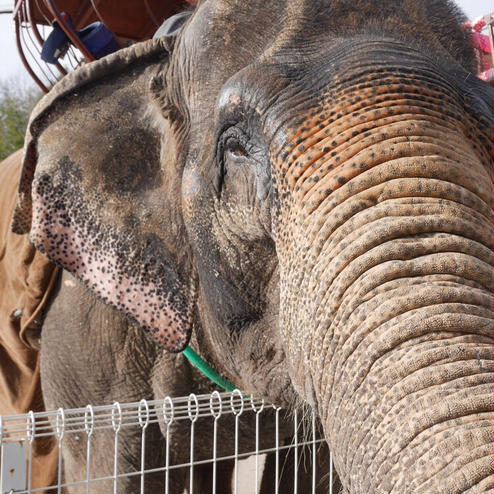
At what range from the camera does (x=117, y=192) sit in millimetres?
2139

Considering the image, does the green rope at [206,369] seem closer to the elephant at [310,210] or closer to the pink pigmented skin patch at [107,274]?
the elephant at [310,210]

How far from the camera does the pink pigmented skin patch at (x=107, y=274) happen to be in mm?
2043

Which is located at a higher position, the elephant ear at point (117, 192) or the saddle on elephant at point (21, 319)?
the elephant ear at point (117, 192)

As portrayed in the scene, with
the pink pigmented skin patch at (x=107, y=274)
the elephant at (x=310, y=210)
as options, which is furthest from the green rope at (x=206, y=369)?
the pink pigmented skin patch at (x=107, y=274)

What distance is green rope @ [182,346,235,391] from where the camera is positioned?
2.33m

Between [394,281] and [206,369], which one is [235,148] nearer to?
[394,281]

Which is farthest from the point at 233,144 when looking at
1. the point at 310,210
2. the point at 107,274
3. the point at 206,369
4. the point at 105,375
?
the point at 105,375

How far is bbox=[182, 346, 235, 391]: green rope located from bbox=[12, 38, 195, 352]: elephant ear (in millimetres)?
297

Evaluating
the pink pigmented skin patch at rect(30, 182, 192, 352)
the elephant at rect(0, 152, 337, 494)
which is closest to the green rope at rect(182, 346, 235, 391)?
the elephant at rect(0, 152, 337, 494)

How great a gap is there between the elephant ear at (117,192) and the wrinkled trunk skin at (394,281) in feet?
1.78

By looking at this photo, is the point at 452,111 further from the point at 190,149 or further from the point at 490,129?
the point at 190,149

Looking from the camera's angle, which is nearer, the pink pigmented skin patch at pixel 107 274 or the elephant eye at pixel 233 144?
the elephant eye at pixel 233 144

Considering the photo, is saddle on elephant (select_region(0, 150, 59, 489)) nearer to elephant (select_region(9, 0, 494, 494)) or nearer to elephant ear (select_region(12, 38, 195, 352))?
elephant (select_region(9, 0, 494, 494))

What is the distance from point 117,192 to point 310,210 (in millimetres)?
816
